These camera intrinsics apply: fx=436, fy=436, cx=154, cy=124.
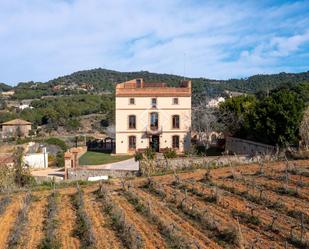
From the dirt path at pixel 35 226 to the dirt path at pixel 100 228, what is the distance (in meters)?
1.54

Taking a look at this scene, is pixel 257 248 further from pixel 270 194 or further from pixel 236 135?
pixel 236 135

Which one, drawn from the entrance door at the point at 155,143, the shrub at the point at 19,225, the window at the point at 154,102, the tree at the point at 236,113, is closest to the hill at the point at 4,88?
the entrance door at the point at 155,143

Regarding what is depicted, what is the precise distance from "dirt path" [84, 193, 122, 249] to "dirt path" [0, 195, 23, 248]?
2.45m

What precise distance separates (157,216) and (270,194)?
12.7 ft

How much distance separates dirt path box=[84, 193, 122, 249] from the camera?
10930 millimetres

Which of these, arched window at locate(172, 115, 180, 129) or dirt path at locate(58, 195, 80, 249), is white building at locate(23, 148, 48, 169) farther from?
dirt path at locate(58, 195, 80, 249)

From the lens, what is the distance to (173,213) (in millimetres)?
13320

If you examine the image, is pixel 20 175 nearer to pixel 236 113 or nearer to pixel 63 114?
pixel 236 113

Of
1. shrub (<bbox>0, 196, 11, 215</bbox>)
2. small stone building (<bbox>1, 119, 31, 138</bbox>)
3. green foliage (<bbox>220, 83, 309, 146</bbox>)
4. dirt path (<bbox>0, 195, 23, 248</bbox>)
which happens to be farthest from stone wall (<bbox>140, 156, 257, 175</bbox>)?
small stone building (<bbox>1, 119, 31, 138</bbox>)

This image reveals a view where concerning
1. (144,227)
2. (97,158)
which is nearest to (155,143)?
(97,158)

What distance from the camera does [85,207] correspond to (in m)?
15.3

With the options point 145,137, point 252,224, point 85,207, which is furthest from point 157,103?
point 252,224

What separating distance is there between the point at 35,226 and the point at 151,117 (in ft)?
82.1

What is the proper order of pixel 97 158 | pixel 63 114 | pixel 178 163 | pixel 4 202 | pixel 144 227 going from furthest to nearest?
pixel 63 114, pixel 97 158, pixel 178 163, pixel 4 202, pixel 144 227
